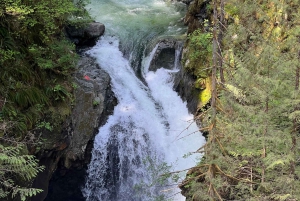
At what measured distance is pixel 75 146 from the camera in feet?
30.3

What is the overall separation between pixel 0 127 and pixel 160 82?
7.77 meters

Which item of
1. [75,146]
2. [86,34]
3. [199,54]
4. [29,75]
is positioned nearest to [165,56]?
[199,54]

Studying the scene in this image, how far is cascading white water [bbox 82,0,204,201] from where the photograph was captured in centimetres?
Result: 965

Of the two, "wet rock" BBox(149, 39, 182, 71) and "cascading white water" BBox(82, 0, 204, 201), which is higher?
"wet rock" BBox(149, 39, 182, 71)

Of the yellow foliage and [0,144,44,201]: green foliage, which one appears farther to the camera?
the yellow foliage

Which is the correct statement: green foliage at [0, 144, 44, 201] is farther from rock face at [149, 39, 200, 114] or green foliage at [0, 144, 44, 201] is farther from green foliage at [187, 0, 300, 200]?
rock face at [149, 39, 200, 114]

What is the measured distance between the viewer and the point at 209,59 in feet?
33.2

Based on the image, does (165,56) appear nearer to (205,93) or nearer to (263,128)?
(205,93)

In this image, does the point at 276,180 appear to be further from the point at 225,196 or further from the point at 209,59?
the point at 209,59

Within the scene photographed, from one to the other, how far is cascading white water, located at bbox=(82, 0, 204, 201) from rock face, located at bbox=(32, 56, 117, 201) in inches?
15.9

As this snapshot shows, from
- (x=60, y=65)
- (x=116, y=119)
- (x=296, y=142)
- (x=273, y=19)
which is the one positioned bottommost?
(x=116, y=119)

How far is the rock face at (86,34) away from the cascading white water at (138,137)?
670 millimetres

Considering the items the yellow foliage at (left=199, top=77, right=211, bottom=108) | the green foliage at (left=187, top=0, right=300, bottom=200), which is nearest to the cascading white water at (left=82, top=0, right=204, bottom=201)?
the yellow foliage at (left=199, top=77, right=211, bottom=108)

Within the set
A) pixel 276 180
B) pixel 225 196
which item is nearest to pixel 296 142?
pixel 276 180
